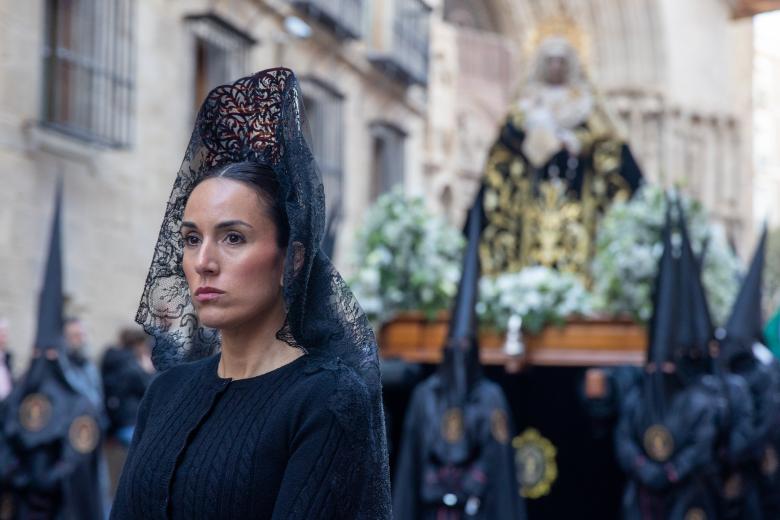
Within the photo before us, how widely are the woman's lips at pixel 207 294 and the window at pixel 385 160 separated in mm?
17736

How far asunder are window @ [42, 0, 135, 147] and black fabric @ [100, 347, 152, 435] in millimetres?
1830

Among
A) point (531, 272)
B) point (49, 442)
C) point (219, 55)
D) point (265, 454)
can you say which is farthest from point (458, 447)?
point (219, 55)

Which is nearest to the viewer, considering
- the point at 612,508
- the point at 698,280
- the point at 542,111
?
the point at 698,280

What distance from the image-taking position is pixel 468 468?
8.62m

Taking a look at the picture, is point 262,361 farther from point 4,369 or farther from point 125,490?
point 4,369

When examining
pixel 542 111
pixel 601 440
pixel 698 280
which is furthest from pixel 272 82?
pixel 542 111

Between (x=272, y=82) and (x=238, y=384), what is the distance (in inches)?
19.4

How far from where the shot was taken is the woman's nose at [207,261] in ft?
7.64

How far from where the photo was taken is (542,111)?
1122cm

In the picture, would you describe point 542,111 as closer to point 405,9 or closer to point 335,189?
point 335,189

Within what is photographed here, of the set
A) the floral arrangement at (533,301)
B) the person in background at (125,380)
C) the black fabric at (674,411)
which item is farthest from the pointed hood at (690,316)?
the person in background at (125,380)

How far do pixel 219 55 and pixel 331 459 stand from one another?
13459 millimetres

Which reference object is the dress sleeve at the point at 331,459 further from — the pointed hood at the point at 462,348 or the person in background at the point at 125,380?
the person in background at the point at 125,380

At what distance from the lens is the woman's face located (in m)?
2.33
